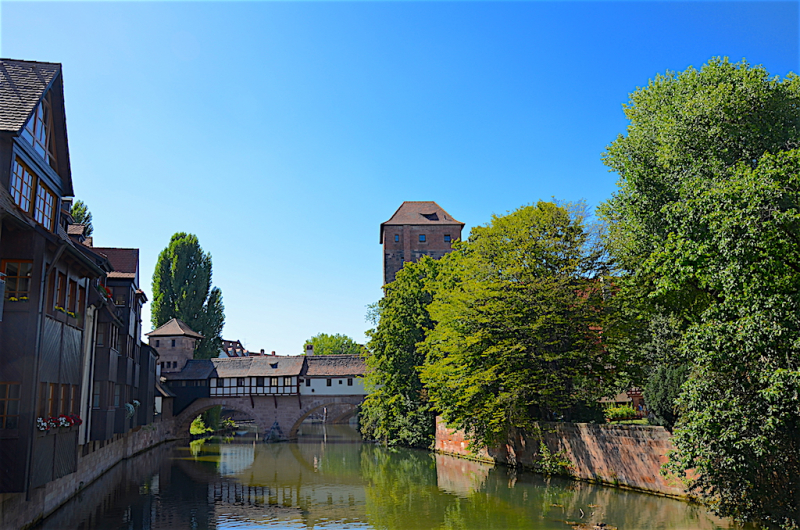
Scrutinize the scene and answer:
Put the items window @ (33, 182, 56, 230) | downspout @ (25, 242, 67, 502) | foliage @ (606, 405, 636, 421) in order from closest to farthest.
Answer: downspout @ (25, 242, 67, 502), window @ (33, 182, 56, 230), foliage @ (606, 405, 636, 421)

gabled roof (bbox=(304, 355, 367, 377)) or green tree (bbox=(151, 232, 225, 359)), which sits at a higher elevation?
green tree (bbox=(151, 232, 225, 359))

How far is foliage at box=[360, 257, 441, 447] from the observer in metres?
33.8

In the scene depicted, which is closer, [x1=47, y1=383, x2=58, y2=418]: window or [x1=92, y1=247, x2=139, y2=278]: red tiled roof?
[x1=47, y1=383, x2=58, y2=418]: window

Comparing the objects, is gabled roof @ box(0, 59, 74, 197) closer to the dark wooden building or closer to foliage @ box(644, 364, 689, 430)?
the dark wooden building

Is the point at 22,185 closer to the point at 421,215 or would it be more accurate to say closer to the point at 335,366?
the point at 335,366

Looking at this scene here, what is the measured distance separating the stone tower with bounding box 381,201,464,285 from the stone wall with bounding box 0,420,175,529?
74.3 ft

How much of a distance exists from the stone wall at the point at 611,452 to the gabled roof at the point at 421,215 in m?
29.4

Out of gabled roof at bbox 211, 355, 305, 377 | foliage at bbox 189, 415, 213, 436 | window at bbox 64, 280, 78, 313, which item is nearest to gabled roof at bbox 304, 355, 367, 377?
gabled roof at bbox 211, 355, 305, 377

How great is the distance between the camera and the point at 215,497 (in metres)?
19.2

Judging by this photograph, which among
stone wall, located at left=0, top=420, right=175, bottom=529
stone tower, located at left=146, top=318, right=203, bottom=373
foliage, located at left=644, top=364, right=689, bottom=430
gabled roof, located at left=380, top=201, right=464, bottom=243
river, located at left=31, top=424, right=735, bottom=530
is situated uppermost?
gabled roof, located at left=380, top=201, right=464, bottom=243

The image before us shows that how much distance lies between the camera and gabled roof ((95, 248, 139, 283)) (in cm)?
2594

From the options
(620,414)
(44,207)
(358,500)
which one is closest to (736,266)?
(358,500)

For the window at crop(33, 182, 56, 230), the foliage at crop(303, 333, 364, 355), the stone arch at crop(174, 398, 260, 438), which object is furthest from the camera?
the foliage at crop(303, 333, 364, 355)

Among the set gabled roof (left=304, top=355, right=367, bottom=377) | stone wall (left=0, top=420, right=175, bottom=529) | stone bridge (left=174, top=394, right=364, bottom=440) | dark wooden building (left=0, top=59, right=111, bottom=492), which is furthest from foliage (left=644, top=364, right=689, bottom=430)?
stone bridge (left=174, top=394, right=364, bottom=440)
